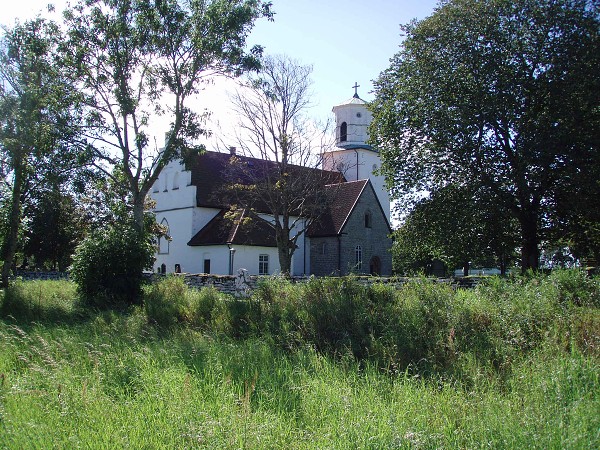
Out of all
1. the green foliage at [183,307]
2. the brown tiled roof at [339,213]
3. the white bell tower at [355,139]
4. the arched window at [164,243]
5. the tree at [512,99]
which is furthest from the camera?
the white bell tower at [355,139]

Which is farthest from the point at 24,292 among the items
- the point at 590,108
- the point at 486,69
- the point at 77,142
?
the point at 590,108

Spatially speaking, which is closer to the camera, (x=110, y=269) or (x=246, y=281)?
(x=246, y=281)

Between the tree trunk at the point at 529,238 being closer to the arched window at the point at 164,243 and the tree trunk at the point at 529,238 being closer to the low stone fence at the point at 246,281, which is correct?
the low stone fence at the point at 246,281

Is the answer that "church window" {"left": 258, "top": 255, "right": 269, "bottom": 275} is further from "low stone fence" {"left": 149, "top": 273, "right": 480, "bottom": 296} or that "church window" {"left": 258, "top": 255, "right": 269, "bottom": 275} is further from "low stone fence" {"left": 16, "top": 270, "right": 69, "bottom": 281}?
"low stone fence" {"left": 149, "top": 273, "right": 480, "bottom": 296}

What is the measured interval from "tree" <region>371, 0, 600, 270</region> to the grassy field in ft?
42.5

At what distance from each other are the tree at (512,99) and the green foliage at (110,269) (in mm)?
13823

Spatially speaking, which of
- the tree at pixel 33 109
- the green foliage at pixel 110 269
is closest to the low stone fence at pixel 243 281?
the green foliage at pixel 110 269

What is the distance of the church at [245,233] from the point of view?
38.6 meters

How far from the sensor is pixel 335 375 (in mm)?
7562

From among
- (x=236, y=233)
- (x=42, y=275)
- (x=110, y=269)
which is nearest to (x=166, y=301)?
(x=110, y=269)

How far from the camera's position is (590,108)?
21.7 m

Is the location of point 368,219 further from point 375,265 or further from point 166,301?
point 166,301

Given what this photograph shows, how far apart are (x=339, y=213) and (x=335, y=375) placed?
1406 inches

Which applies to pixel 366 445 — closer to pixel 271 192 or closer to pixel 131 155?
pixel 131 155
